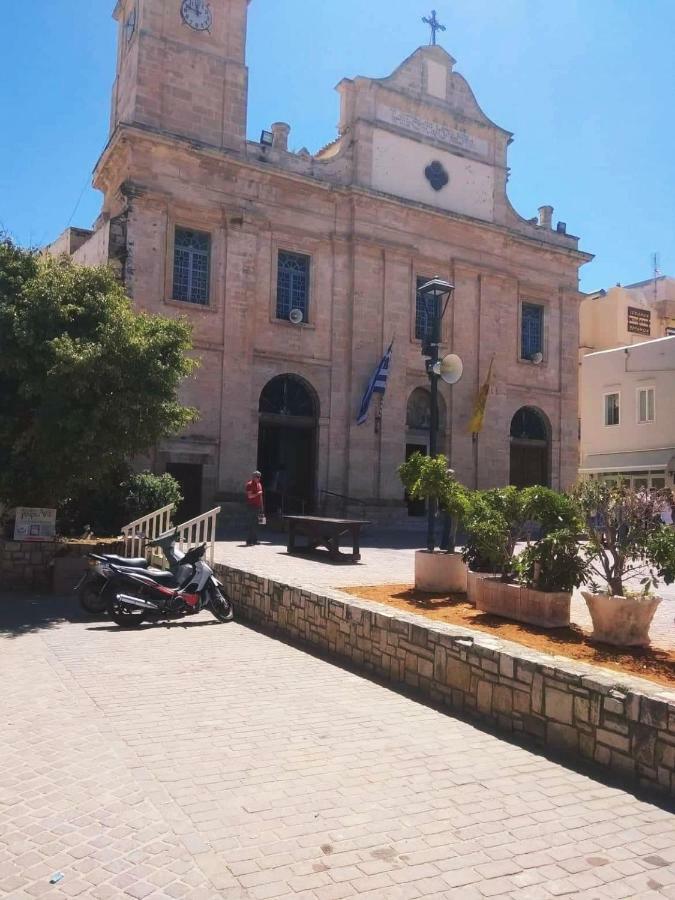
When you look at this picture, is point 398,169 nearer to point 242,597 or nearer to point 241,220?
point 241,220

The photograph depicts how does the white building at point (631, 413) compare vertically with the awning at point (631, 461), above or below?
above

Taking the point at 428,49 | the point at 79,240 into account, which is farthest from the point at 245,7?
the point at 79,240

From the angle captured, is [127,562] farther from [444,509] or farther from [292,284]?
[292,284]

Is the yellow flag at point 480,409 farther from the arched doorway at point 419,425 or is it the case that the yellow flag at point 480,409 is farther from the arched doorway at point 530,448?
the arched doorway at point 530,448

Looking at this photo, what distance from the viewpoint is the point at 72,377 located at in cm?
1077

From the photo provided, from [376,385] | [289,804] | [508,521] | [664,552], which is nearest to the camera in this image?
[289,804]

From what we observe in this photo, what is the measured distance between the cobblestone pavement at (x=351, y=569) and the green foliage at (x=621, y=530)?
27.5 inches

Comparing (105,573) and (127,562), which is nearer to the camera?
(105,573)

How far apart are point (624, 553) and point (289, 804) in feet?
11.4

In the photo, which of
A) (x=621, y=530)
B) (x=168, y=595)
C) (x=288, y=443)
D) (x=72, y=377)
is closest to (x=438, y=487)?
(x=621, y=530)

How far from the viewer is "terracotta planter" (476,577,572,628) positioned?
6777mm

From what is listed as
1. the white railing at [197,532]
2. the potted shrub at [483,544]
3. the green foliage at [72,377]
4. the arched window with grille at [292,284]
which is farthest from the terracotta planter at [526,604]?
the arched window with grille at [292,284]

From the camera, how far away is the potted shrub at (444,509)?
8859 mm

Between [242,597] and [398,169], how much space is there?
1776 cm
